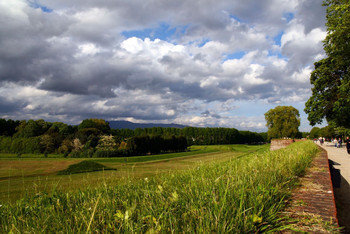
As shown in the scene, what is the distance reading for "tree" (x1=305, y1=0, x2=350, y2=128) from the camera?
15.6 meters

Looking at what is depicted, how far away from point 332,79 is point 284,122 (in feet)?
120

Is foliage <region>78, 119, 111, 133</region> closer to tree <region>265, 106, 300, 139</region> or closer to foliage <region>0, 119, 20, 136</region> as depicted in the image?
foliage <region>0, 119, 20, 136</region>

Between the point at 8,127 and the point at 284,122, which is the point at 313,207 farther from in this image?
the point at 8,127

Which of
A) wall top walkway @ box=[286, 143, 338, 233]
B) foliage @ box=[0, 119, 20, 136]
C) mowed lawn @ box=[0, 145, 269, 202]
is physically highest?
foliage @ box=[0, 119, 20, 136]

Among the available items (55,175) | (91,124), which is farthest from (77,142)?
(91,124)

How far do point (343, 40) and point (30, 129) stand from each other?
51041mm

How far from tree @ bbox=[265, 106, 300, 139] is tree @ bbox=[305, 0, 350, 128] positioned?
3285 centimetres

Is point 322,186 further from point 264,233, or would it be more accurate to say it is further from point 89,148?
point 89,148

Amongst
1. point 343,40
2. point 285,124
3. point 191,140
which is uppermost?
point 343,40

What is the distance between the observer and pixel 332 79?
19.5m

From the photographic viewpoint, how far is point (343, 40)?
49.3 feet

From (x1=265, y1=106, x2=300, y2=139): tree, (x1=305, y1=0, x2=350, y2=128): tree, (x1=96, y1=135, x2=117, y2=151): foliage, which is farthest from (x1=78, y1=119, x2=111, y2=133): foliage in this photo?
(x1=305, y1=0, x2=350, y2=128): tree

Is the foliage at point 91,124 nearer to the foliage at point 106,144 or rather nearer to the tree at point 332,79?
the foliage at point 106,144

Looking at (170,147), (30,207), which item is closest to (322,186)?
(30,207)
